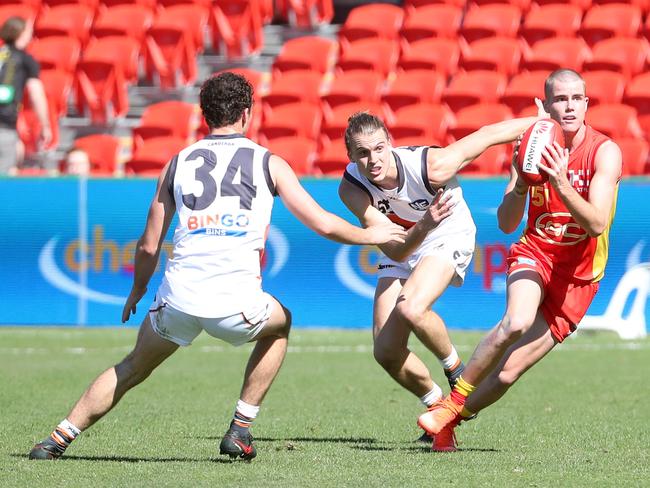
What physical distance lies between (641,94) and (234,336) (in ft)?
36.8

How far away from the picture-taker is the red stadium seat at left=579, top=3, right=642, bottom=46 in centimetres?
1733

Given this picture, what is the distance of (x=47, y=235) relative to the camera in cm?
1413

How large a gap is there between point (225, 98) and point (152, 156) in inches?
407

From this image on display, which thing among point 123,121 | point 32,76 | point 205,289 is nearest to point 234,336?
point 205,289

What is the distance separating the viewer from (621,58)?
55.2ft

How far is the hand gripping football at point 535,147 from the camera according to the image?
6.26 m

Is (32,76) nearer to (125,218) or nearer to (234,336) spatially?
(125,218)

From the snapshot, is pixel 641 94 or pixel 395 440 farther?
pixel 641 94

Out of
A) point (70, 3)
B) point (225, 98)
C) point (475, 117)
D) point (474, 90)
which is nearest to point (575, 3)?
point (474, 90)

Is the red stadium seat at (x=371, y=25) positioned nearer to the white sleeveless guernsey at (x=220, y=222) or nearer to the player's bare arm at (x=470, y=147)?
the player's bare arm at (x=470, y=147)

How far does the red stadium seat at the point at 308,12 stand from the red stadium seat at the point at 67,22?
3037mm

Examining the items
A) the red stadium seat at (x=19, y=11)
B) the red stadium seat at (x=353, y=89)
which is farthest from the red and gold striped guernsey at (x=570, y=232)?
the red stadium seat at (x=19, y=11)

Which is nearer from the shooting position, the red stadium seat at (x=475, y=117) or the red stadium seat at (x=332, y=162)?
the red stadium seat at (x=332, y=162)

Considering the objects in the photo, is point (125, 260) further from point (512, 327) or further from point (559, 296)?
point (512, 327)
